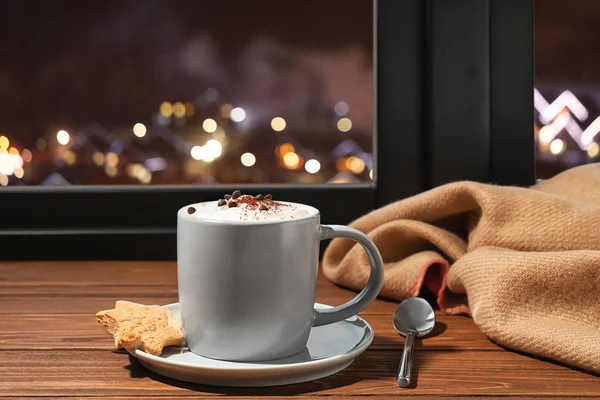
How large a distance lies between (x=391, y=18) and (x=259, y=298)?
788 mm

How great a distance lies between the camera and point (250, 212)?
2.19 ft

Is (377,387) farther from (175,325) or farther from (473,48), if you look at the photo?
(473,48)

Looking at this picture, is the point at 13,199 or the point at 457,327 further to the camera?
the point at 13,199

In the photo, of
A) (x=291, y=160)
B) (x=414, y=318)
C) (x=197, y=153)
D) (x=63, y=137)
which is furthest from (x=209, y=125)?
(x=414, y=318)

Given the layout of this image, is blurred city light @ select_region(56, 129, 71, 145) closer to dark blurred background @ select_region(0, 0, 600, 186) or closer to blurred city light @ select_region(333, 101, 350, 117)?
dark blurred background @ select_region(0, 0, 600, 186)

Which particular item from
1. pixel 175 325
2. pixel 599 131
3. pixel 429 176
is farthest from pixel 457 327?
pixel 599 131

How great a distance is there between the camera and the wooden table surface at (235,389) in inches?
24.8

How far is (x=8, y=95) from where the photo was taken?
1.34m

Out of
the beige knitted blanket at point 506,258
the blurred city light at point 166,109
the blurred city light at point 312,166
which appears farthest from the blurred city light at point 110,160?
the beige knitted blanket at point 506,258

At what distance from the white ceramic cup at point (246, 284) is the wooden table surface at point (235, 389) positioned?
45 millimetres

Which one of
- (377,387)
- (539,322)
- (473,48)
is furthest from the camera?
(473,48)

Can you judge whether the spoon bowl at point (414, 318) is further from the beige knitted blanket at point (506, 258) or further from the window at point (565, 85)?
the window at point (565, 85)

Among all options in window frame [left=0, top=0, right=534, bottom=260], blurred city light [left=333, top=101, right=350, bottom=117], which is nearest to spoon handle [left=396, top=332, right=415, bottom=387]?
window frame [left=0, top=0, right=534, bottom=260]

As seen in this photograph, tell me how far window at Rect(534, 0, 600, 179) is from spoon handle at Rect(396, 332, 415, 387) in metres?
0.70
